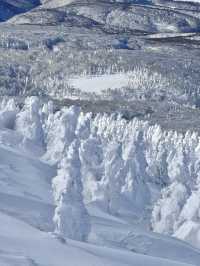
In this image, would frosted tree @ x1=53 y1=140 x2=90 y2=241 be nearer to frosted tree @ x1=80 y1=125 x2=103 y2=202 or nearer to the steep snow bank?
the steep snow bank

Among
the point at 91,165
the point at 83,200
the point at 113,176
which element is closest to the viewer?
the point at 83,200

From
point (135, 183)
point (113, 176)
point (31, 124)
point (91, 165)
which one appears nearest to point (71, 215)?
point (113, 176)

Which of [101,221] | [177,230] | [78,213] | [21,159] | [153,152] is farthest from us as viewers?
[153,152]

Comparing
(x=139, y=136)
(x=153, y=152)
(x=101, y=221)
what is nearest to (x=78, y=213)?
(x=101, y=221)

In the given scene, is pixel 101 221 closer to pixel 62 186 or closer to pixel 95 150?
pixel 62 186

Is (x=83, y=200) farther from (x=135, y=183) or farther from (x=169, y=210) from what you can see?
(x=135, y=183)

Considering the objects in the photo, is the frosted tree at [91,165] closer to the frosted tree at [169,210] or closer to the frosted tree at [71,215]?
the frosted tree at [169,210]

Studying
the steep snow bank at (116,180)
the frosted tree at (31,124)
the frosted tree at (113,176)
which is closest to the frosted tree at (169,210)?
the steep snow bank at (116,180)

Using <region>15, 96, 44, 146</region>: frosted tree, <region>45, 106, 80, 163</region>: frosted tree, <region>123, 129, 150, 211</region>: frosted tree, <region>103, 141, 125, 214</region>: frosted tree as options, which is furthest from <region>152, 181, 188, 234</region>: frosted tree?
<region>15, 96, 44, 146</region>: frosted tree
